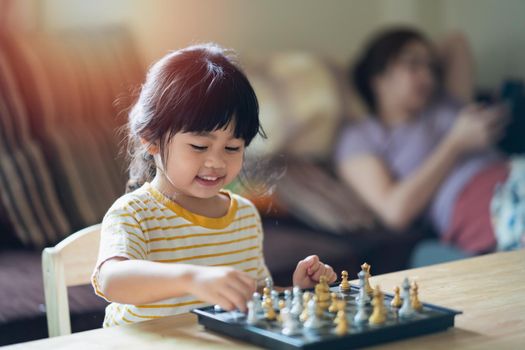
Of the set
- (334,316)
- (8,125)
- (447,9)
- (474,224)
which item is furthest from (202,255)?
(447,9)

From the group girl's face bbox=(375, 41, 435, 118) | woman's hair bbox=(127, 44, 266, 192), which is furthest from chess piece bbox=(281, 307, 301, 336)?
girl's face bbox=(375, 41, 435, 118)

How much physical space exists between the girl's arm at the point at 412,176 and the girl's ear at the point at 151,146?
5.10ft

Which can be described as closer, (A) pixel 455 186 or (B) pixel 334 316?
(B) pixel 334 316

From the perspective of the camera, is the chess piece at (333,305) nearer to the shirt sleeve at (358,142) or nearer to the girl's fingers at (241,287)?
the girl's fingers at (241,287)

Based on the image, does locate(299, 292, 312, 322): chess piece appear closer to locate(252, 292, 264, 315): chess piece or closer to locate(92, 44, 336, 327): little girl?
locate(252, 292, 264, 315): chess piece

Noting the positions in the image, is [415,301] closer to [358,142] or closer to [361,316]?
[361,316]

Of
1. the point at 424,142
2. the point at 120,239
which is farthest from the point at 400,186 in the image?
the point at 120,239

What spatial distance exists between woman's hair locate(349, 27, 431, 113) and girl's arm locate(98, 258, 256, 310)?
2.08 metres

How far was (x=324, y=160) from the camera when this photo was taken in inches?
121

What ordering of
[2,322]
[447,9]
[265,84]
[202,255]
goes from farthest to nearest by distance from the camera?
[447,9] < [265,84] < [2,322] < [202,255]

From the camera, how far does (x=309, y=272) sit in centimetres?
124

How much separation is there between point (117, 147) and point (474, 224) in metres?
1.12

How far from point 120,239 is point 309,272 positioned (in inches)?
10.6

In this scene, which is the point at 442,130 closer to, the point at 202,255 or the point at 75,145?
the point at 75,145
